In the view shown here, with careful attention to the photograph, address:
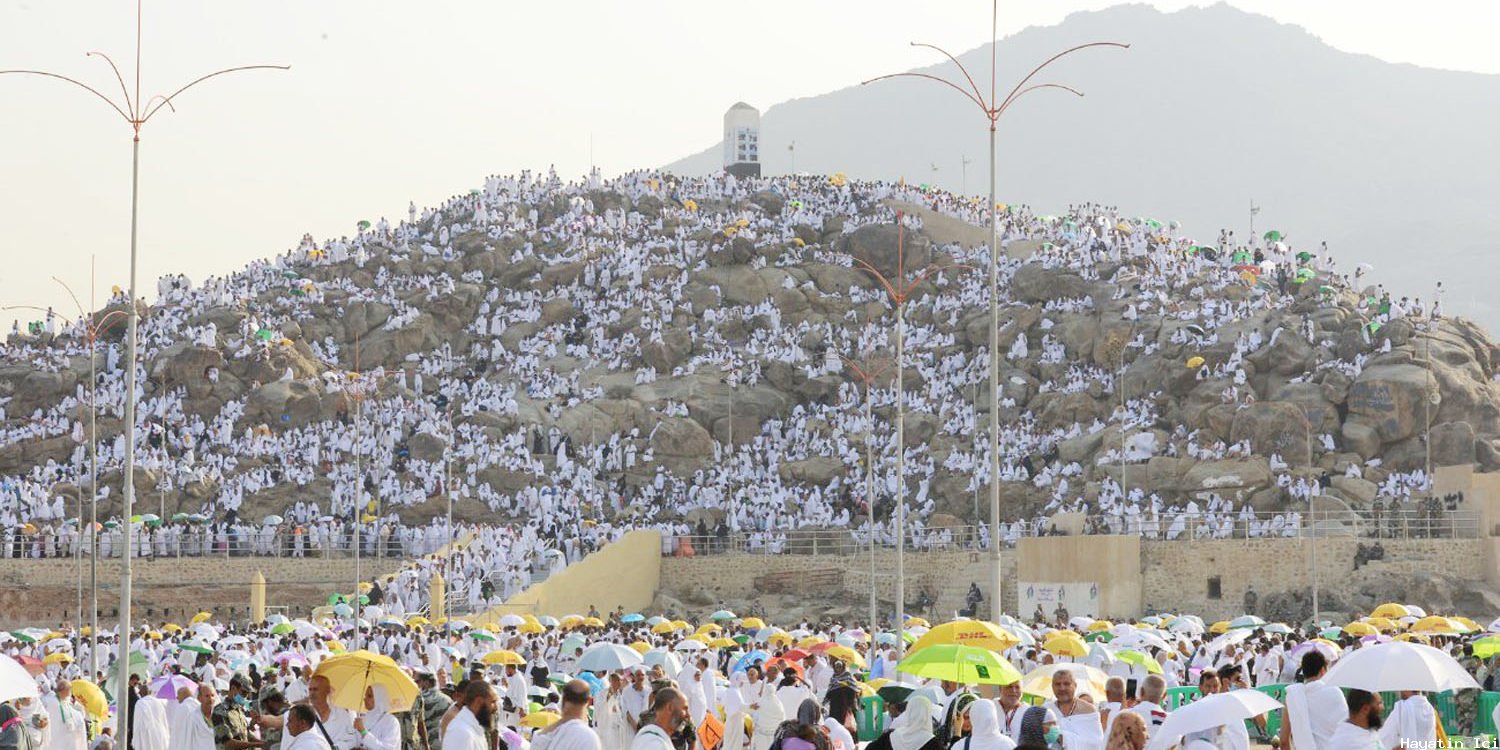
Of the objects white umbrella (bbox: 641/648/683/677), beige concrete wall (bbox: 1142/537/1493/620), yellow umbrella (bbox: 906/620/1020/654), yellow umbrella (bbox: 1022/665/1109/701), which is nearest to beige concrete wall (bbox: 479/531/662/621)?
beige concrete wall (bbox: 1142/537/1493/620)

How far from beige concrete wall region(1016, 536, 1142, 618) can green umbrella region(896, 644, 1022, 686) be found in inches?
1237

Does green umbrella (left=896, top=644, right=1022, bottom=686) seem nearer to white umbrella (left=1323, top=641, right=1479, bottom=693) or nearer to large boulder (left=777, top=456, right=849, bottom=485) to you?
white umbrella (left=1323, top=641, right=1479, bottom=693)

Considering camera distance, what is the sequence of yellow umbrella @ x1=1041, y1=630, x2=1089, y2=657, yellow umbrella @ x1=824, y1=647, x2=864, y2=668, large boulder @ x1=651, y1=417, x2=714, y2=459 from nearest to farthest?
1. yellow umbrella @ x1=1041, y1=630, x2=1089, y2=657
2. yellow umbrella @ x1=824, y1=647, x2=864, y2=668
3. large boulder @ x1=651, y1=417, x2=714, y2=459

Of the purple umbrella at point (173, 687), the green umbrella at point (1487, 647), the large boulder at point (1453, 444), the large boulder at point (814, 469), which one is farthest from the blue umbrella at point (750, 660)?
the large boulder at point (814, 469)

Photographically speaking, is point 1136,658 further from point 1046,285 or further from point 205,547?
point 1046,285

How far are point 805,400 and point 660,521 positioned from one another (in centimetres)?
1159

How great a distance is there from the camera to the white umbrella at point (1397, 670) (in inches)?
508

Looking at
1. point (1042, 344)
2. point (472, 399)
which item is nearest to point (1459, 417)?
point (1042, 344)

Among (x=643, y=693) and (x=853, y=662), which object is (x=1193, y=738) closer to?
(x=643, y=693)

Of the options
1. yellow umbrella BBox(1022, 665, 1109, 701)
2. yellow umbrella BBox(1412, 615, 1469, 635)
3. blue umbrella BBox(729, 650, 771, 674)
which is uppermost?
yellow umbrella BBox(1022, 665, 1109, 701)

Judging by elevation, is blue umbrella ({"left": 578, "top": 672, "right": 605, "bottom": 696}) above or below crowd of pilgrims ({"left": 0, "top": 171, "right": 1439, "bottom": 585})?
below

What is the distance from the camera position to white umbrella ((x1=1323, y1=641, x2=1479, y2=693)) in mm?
12906

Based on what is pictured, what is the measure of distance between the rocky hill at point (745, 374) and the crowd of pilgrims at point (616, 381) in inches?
7.0

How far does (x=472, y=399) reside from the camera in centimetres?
7212
